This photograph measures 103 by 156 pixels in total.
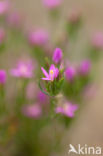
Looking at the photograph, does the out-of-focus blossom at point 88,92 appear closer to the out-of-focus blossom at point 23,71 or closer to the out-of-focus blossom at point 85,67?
the out-of-focus blossom at point 85,67

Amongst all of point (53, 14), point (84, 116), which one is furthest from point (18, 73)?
point (84, 116)

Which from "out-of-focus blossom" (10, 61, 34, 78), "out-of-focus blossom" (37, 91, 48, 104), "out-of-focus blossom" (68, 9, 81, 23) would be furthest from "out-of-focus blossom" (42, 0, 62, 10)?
"out-of-focus blossom" (37, 91, 48, 104)

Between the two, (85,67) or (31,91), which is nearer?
(85,67)

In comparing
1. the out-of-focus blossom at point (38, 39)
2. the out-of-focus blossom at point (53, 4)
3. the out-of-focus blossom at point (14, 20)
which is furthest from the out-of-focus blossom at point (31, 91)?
the out-of-focus blossom at point (53, 4)

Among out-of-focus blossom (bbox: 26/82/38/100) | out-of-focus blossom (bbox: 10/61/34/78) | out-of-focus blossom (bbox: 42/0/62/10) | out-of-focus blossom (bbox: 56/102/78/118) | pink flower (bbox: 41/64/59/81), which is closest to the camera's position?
pink flower (bbox: 41/64/59/81)

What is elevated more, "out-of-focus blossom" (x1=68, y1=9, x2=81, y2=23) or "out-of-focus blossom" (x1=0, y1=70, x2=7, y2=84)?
"out-of-focus blossom" (x1=68, y1=9, x2=81, y2=23)

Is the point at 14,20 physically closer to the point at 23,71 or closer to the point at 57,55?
the point at 23,71

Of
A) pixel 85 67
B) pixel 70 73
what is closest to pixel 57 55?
pixel 70 73

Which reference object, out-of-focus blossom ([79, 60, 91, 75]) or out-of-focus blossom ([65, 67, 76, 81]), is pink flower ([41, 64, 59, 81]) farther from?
out-of-focus blossom ([79, 60, 91, 75])
